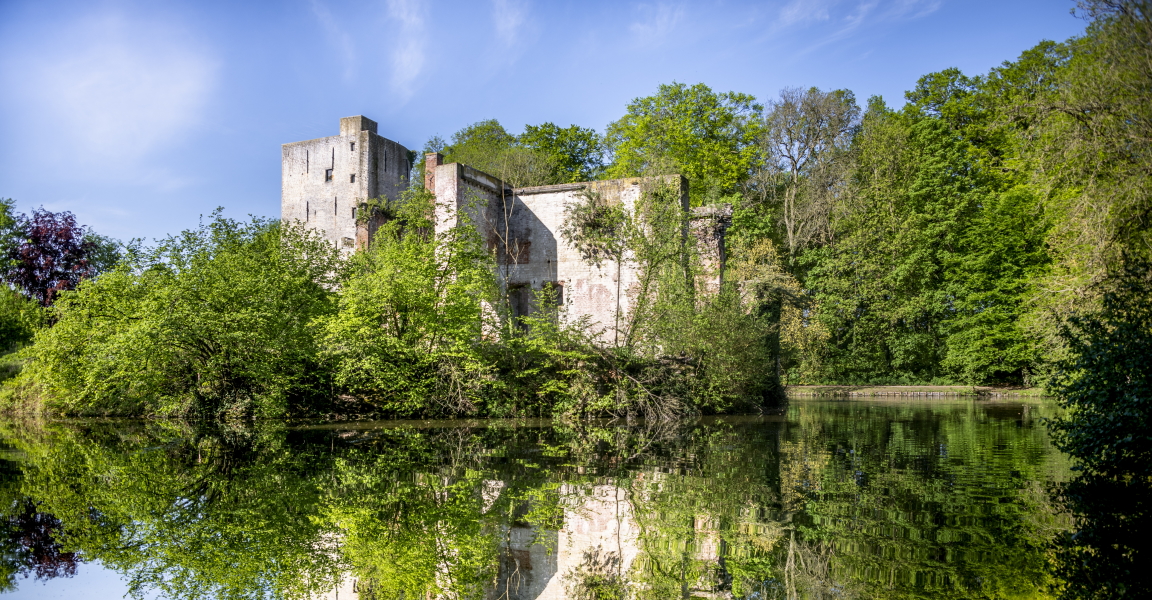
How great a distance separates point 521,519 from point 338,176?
30.3m

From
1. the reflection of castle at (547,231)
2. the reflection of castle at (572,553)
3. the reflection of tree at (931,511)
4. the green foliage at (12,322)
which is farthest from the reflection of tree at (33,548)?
the green foliage at (12,322)

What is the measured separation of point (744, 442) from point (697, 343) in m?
5.29

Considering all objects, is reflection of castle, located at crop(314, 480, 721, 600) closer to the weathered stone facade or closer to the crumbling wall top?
the weathered stone facade

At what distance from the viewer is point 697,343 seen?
61.8 ft

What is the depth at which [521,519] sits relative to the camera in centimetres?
691

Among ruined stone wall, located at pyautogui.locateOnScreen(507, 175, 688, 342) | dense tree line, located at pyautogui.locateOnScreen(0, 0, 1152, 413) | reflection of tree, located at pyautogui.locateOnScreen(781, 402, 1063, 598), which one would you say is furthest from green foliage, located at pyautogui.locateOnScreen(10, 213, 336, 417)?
reflection of tree, located at pyautogui.locateOnScreen(781, 402, 1063, 598)

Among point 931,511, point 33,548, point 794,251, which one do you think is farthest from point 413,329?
point 794,251

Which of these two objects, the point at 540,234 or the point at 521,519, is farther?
the point at 540,234

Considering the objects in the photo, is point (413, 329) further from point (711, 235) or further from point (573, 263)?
point (711, 235)

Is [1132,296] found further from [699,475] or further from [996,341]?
[996,341]

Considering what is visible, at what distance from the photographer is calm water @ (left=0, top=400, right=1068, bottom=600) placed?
201 inches

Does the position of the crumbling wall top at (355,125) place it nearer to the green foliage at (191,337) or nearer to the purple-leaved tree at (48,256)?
the purple-leaved tree at (48,256)

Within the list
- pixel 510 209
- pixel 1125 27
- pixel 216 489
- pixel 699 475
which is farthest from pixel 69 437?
pixel 1125 27

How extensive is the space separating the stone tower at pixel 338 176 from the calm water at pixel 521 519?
2222 cm
